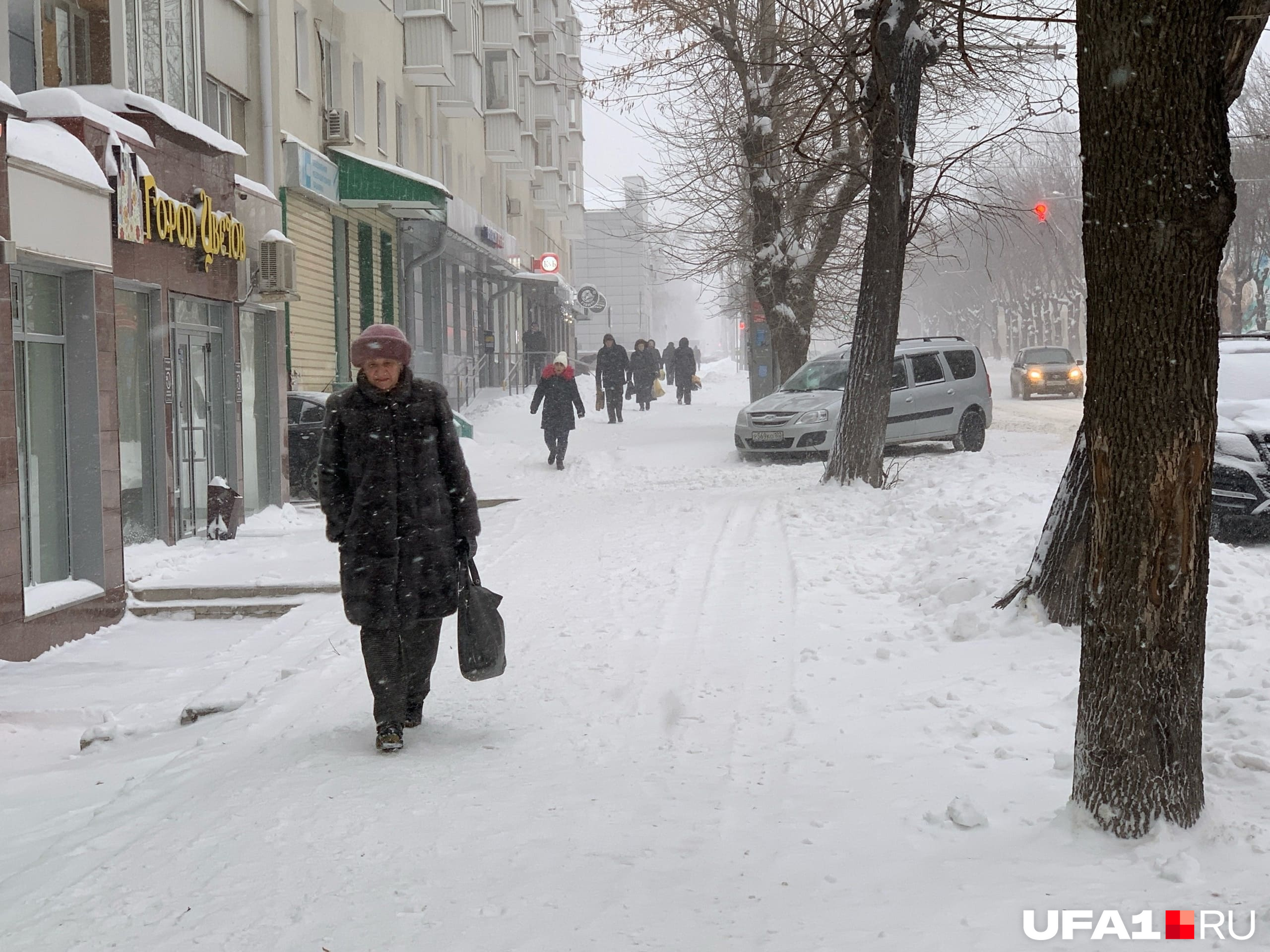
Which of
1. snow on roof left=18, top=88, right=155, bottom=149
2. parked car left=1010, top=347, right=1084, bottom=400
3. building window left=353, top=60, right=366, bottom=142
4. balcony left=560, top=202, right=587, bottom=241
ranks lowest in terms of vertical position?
parked car left=1010, top=347, right=1084, bottom=400

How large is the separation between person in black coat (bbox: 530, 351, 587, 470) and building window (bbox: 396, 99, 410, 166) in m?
9.13

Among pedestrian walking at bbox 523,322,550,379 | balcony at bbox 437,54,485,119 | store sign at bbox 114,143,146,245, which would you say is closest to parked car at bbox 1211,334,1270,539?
store sign at bbox 114,143,146,245

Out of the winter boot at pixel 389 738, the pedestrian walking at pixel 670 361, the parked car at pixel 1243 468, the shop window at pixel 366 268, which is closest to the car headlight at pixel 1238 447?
the parked car at pixel 1243 468

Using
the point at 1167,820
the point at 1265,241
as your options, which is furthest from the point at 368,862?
the point at 1265,241

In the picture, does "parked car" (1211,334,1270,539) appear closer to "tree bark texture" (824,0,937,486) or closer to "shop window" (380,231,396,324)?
"tree bark texture" (824,0,937,486)

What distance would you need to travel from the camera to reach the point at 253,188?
14242 mm

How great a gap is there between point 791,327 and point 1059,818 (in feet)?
60.8

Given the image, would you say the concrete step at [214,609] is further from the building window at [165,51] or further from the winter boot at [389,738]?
the building window at [165,51]

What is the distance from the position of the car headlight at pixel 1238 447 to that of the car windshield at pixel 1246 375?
69 centimetres

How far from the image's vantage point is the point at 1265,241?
4331 centimetres

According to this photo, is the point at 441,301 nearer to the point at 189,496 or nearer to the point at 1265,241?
the point at 189,496

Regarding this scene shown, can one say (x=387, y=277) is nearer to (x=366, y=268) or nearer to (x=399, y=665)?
(x=366, y=268)

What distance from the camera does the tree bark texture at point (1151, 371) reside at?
11.5 ft

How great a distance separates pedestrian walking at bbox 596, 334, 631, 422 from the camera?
2627cm
